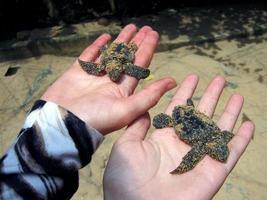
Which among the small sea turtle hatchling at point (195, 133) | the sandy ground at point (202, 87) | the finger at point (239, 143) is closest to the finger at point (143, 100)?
the small sea turtle hatchling at point (195, 133)

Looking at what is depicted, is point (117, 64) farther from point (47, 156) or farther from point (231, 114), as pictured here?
point (47, 156)

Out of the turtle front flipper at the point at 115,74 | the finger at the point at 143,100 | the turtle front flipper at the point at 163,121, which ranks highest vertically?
the finger at the point at 143,100

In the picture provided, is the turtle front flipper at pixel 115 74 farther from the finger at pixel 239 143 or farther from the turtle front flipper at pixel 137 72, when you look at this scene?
the finger at pixel 239 143

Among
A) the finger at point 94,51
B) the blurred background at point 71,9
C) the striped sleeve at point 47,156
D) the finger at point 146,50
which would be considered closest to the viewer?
the striped sleeve at point 47,156

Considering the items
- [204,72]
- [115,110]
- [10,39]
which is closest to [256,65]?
[204,72]

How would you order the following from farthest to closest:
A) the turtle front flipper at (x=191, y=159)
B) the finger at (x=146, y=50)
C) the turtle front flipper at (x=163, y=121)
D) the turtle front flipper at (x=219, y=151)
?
the finger at (x=146, y=50)
the turtle front flipper at (x=163, y=121)
the turtle front flipper at (x=219, y=151)
the turtle front flipper at (x=191, y=159)

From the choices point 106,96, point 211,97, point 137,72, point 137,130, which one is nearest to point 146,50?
point 137,72

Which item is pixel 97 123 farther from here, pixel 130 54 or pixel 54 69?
pixel 54 69
